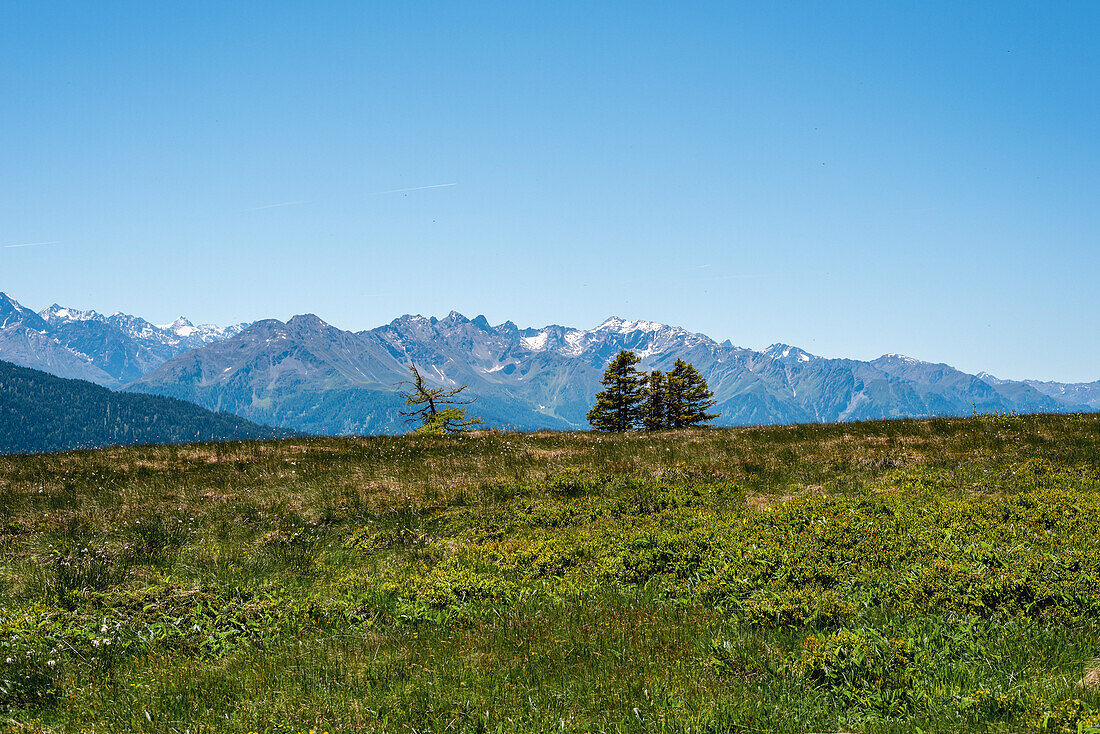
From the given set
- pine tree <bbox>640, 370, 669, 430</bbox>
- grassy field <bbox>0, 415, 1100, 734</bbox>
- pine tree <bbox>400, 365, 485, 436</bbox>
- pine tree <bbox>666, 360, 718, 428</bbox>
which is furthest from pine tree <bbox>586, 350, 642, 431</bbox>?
grassy field <bbox>0, 415, 1100, 734</bbox>

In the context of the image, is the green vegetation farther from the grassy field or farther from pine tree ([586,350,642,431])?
the grassy field

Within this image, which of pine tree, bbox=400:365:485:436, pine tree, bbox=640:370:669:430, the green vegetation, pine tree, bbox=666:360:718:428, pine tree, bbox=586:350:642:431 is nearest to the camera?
pine tree, bbox=400:365:485:436

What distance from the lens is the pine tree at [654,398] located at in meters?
60.0

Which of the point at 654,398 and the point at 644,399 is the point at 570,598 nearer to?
the point at 644,399

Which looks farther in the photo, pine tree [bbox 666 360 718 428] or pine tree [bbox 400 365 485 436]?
pine tree [bbox 666 360 718 428]

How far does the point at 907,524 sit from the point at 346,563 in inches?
363

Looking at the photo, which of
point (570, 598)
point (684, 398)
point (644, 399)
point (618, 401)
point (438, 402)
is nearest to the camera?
point (570, 598)

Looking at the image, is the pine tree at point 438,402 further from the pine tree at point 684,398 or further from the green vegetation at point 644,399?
the pine tree at point 684,398

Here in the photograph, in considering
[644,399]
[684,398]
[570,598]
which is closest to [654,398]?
[644,399]

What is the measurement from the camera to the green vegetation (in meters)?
58.8

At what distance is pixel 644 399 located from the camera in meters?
61.0

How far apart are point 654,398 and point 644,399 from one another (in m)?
1.05

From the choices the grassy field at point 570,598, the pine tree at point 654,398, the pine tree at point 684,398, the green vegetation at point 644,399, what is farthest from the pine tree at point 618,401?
the grassy field at point 570,598

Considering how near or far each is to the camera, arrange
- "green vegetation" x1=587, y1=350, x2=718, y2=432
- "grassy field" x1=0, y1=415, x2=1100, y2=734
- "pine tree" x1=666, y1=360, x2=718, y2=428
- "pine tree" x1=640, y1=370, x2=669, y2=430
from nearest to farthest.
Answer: "grassy field" x1=0, y1=415, x2=1100, y2=734
"green vegetation" x1=587, y1=350, x2=718, y2=432
"pine tree" x1=666, y1=360, x2=718, y2=428
"pine tree" x1=640, y1=370, x2=669, y2=430
